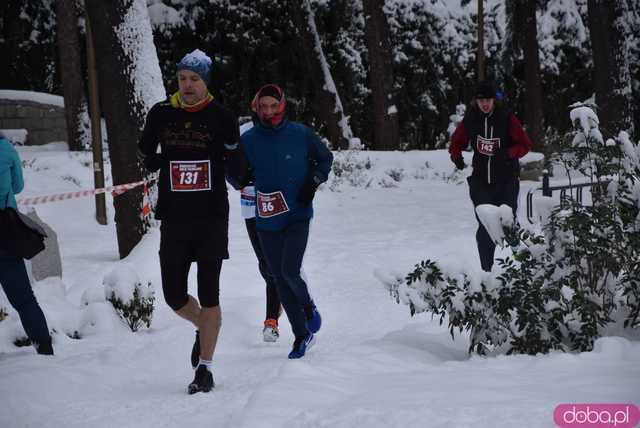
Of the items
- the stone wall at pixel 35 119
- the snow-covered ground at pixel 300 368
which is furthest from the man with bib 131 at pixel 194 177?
the stone wall at pixel 35 119

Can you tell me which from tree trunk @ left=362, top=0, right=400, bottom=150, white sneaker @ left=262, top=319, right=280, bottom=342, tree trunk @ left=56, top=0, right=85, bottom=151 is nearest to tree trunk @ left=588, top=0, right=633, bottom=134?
tree trunk @ left=362, top=0, right=400, bottom=150

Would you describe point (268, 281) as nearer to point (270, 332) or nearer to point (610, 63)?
point (270, 332)

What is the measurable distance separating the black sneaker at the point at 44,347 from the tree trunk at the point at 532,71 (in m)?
18.5

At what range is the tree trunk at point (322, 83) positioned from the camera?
22.2 m

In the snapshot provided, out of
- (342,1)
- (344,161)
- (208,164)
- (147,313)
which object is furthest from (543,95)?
(208,164)

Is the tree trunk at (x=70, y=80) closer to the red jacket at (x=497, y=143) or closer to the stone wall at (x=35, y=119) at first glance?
the stone wall at (x=35, y=119)

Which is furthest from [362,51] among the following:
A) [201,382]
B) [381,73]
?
[201,382]

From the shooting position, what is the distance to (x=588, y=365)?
4.82 meters

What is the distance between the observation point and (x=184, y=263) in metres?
→ 5.39

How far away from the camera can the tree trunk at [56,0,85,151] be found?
20312 mm

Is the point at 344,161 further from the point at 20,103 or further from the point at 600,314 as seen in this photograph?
the point at 600,314

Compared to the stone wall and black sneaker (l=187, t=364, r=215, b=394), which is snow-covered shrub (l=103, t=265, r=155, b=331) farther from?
the stone wall

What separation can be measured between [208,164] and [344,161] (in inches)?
555

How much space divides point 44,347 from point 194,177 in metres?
2.02
